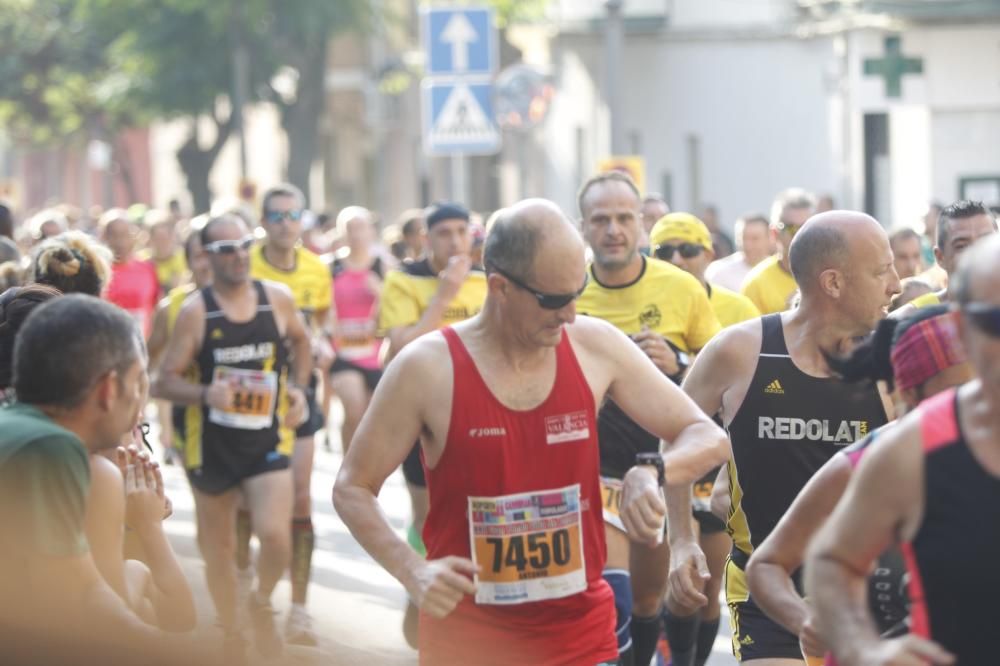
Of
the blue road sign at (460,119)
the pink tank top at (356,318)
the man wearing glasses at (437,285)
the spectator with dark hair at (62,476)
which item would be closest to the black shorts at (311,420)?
the man wearing glasses at (437,285)

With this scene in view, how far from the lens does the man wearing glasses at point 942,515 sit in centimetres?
344

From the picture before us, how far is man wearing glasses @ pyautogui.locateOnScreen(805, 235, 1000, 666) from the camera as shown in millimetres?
3439

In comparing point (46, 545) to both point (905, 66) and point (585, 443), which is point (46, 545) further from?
point (905, 66)

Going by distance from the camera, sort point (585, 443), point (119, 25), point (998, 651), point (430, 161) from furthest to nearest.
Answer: point (430, 161), point (119, 25), point (585, 443), point (998, 651)

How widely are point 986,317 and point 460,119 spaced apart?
12354 millimetres

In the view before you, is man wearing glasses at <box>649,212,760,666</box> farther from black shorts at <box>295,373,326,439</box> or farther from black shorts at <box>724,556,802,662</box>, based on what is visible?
black shorts at <box>295,373,326,439</box>

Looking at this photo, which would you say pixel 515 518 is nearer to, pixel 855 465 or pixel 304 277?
pixel 855 465

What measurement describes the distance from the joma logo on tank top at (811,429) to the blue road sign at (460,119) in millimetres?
9556

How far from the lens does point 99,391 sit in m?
4.27

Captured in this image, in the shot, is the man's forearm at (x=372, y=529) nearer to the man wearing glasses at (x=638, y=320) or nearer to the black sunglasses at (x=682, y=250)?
the man wearing glasses at (x=638, y=320)

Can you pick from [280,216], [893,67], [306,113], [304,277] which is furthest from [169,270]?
[306,113]

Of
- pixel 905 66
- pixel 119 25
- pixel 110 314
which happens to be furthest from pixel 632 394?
pixel 119 25

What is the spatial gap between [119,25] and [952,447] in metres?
38.1

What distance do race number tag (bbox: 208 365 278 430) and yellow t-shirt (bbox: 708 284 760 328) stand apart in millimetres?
2222
